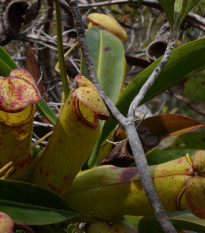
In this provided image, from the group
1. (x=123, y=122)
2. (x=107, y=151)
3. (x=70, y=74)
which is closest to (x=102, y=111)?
(x=123, y=122)

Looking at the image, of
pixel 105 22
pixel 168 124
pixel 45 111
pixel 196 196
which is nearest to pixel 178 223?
pixel 196 196

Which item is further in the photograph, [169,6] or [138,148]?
[169,6]

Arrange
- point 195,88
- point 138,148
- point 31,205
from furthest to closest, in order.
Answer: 1. point 195,88
2. point 31,205
3. point 138,148

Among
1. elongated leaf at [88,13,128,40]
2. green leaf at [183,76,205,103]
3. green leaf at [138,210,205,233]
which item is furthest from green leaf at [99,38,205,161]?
elongated leaf at [88,13,128,40]

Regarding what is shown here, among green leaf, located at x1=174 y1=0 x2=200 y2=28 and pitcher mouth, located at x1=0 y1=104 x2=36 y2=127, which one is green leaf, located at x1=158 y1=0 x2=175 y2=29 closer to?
green leaf, located at x1=174 y1=0 x2=200 y2=28

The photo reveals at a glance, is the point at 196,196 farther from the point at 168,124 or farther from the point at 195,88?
the point at 195,88

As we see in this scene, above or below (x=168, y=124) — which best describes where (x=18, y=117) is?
above

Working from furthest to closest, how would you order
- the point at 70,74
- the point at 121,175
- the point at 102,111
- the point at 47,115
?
the point at 70,74
the point at 47,115
the point at 121,175
the point at 102,111

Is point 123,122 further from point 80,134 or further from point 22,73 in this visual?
point 22,73
